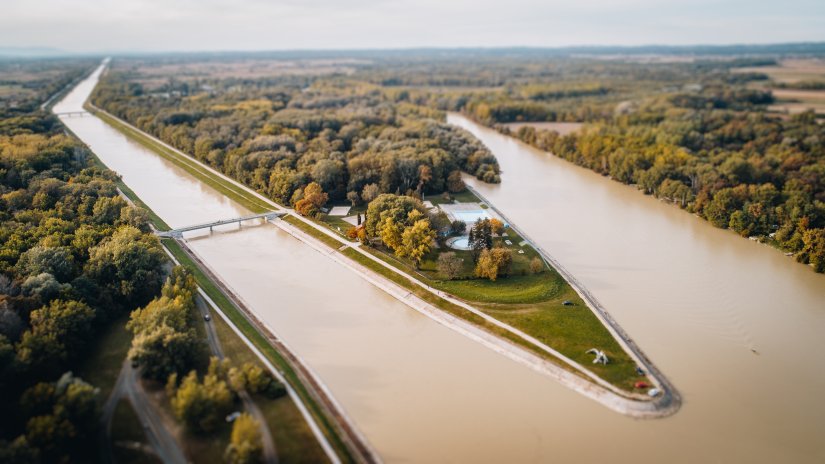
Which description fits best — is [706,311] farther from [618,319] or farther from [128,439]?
[128,439]

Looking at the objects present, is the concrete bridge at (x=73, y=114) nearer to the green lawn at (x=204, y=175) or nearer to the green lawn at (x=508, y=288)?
the green lawn at (x=204, y=175)

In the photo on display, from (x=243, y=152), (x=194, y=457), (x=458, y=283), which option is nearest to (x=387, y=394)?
(x=194, y=457)

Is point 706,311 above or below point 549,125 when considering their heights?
below

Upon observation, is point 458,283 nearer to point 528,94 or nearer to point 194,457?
point 194,457

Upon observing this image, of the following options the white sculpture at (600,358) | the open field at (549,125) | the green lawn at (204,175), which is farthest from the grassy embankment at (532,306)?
the open field at (549,125)

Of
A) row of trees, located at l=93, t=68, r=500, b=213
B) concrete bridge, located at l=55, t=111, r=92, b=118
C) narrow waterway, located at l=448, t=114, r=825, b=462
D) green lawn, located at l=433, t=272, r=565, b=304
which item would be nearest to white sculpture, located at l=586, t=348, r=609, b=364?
narrow waterway, located at l=448, t=114, r=825, b=462

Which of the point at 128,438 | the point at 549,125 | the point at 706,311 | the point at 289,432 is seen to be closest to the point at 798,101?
the point at 549,125
